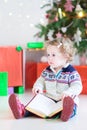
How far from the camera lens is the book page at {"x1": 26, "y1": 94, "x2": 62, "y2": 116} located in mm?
1570

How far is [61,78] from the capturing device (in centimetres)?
167

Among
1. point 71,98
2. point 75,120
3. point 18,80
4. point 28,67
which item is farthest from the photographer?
point 28,67

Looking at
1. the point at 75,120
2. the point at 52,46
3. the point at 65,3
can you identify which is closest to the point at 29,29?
the point at 65,3

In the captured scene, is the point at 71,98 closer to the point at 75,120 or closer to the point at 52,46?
the point at 75,120

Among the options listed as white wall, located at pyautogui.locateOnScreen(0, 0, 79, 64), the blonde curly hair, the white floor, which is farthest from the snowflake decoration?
the white floor

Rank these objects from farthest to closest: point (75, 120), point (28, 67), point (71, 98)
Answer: point (28, 67) → point (75, 120) → point (71, 98)

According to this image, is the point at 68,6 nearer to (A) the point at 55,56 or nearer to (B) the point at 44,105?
(A) the point at 55,56

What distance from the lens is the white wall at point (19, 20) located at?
2.59 meters

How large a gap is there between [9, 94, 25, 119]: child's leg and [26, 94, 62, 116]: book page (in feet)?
0.13

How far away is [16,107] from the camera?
1.53 metres

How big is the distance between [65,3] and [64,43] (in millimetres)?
806

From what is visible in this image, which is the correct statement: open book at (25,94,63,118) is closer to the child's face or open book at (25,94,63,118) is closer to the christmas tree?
the child's face

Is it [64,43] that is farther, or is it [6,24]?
[6,24]

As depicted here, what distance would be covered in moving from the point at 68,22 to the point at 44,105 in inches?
40.5
